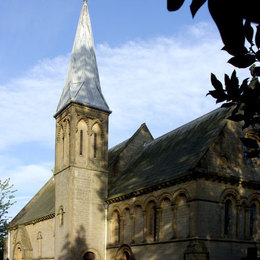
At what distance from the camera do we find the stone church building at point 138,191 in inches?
707

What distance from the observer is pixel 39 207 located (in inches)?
1305

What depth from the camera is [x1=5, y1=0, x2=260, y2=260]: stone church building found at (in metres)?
18.0

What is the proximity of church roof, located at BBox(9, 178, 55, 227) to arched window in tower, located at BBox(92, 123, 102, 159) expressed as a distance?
606 cm

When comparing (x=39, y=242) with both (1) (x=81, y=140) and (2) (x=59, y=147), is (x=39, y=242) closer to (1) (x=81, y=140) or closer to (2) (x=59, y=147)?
(2) (x=59, y=147)

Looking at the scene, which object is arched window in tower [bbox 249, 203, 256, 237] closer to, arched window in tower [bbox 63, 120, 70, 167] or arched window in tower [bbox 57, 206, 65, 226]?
arched window in tower [bbox 57, 206, 65, 226]

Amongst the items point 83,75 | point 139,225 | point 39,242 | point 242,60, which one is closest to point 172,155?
point 139,225

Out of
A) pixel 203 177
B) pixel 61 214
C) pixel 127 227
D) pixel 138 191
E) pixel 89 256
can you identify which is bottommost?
pixel 89 256

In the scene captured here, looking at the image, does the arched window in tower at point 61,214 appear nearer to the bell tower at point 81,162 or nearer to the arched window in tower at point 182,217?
the bell tower at point 81,162

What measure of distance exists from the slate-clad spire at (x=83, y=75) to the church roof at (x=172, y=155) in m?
4.21

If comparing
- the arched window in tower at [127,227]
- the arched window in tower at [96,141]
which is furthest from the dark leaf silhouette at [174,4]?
the arched window in tower at [96,141]

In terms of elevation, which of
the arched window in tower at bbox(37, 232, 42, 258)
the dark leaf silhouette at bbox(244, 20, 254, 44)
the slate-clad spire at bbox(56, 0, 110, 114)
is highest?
the slate-clad spire at bbox(56, 0, 110, 114)

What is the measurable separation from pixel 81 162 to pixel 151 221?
20.1ft

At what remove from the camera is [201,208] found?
57.3ft

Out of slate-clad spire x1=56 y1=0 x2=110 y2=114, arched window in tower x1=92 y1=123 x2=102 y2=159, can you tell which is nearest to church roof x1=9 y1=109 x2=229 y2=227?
arched window in tower x1=92 y1=123 x2=102 y2=159
